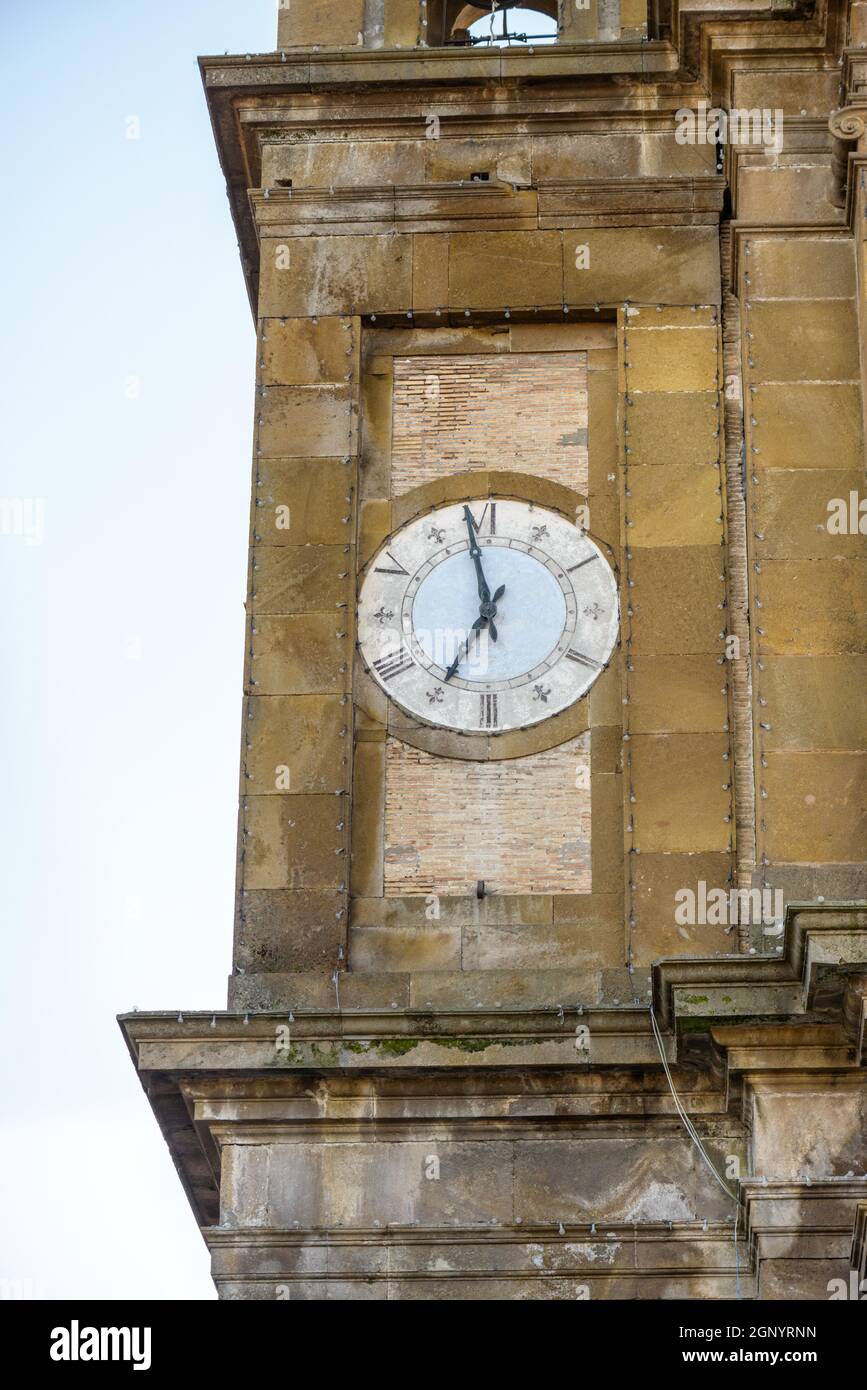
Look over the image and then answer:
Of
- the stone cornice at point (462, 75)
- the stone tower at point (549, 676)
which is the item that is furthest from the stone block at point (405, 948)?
the stone cornice at point (462, 75)

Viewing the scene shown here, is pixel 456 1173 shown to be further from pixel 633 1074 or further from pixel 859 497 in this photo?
pixel 859 497

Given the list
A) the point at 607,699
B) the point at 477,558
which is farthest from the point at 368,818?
the point at 477,558

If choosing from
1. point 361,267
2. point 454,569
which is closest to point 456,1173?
point 454,569

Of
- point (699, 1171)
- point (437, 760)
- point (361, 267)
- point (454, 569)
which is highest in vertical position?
point (361, 267)

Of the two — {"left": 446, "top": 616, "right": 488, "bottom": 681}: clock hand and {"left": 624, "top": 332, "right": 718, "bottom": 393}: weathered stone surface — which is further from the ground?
{"left": 624, "top": 332, "right": 718, "bottom": 393}: weathered stone surface

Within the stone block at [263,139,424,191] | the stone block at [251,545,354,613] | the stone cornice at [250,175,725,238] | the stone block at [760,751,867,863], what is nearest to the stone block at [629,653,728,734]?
the stone block at [760,751,867,863]

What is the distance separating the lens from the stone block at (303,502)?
1034 inches

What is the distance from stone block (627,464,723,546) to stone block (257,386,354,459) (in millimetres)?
2318

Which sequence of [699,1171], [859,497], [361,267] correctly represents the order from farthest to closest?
[361,267]
[859,497]
[699,1171]

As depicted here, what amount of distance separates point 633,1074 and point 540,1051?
2.21 ft

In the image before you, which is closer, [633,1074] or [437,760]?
[633,1074]

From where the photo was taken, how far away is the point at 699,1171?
23438mm

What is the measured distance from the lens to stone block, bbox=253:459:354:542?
26266 mm

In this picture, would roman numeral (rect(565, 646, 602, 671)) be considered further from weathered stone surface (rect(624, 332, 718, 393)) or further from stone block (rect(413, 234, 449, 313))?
stone block (rect(413, 234, 449, 313))
